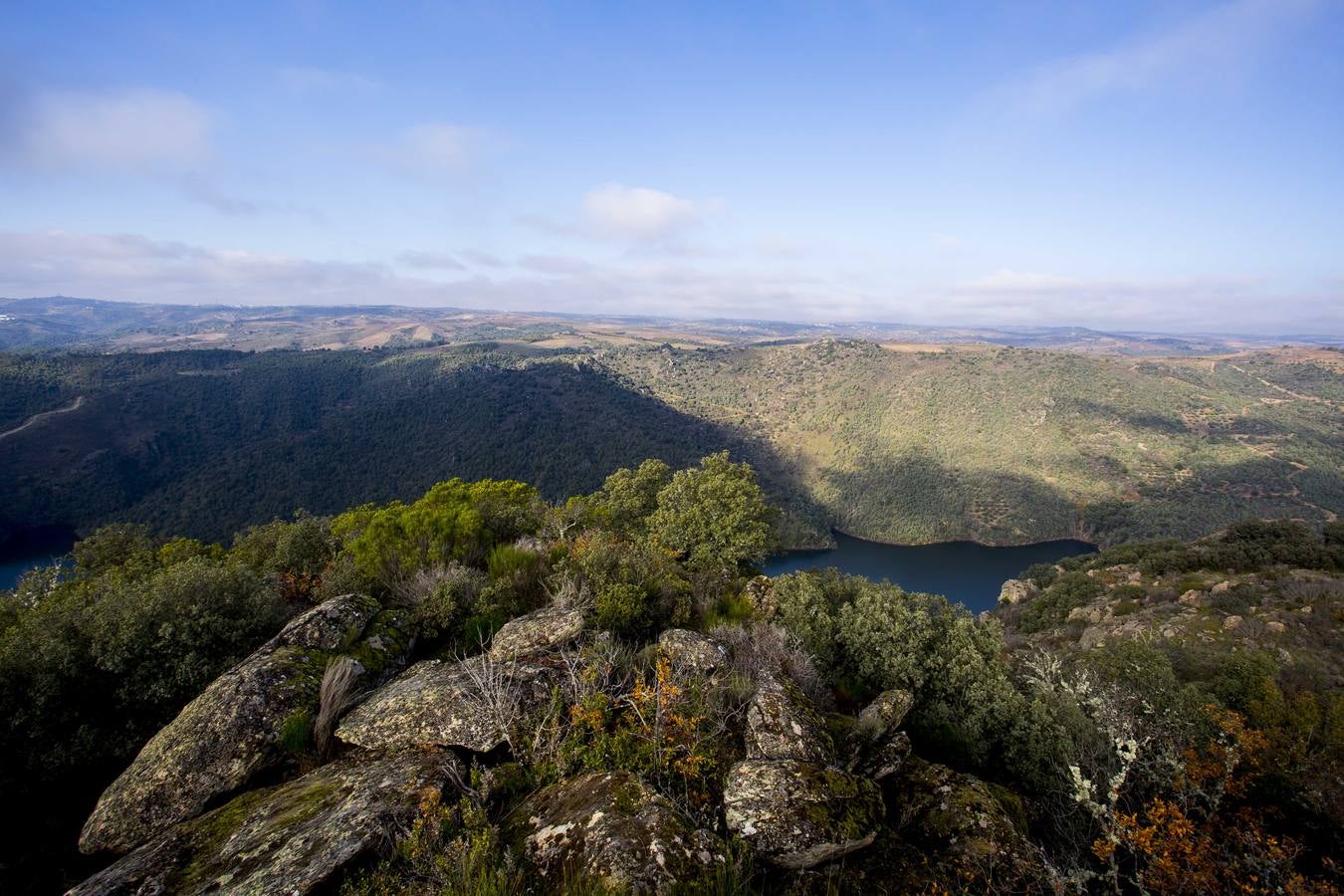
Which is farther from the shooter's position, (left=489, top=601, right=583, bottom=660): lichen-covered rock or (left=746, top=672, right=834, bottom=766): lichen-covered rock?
(left=489, top=601, right=583, bottom=660): lichen-covered rock

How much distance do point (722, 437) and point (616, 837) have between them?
143 meters

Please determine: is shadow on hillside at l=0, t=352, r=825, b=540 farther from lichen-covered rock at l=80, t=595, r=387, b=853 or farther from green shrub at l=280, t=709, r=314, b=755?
green shrub at l=280, t=709, r=314, b=755

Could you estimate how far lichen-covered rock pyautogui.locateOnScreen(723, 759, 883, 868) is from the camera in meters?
4.69

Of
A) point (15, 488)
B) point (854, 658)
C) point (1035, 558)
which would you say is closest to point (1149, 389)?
point (1035, 558)

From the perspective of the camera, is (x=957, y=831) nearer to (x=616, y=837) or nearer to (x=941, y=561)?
(x=616, y=837)

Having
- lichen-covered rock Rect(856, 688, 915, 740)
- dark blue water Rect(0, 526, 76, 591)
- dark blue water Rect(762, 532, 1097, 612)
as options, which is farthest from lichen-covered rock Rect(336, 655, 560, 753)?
dark blue water Rect(0, 526, 76, 591)

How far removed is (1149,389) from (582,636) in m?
201

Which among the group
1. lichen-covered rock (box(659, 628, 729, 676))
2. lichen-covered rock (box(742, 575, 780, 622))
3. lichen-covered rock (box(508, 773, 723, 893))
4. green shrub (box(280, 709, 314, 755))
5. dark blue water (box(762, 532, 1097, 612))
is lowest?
dark blue water (box(762, 532, 1097, 612))

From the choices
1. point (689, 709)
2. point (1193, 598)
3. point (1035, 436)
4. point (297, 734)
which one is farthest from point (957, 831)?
point (1035, 436)

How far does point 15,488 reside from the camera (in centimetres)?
8769

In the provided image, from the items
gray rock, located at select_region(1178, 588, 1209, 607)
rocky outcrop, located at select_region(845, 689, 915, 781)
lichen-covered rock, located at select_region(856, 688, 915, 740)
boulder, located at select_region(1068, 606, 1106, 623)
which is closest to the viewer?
rocky outcrop, located at select_region(845, 689, 915, 781)

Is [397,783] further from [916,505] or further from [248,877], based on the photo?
[916,505]

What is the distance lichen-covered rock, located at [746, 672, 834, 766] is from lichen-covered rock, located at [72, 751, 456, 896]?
3477 millimetres

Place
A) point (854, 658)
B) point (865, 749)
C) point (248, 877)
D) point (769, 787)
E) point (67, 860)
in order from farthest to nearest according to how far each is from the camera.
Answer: point (854, 658), point (865, 749), point (67, 860), point (769, 787), point (248, 877)
